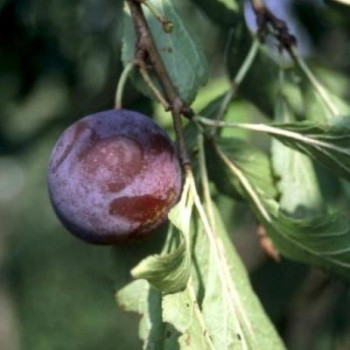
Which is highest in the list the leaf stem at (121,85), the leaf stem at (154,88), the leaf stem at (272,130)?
the leaf stem at (154,88)

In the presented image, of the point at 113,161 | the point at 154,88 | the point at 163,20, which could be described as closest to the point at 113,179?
the point at 113,161

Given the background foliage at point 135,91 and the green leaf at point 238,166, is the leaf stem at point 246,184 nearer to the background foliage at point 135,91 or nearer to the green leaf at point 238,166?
the green leaf at point 238,166

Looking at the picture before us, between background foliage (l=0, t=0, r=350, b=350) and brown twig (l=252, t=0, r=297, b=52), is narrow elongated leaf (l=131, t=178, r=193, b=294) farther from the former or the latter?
brown twig (l=252, t=0, r=297, b=52)

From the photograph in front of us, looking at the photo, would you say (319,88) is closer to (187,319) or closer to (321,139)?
(321,139)

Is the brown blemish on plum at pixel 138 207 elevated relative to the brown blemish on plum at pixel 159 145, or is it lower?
lower

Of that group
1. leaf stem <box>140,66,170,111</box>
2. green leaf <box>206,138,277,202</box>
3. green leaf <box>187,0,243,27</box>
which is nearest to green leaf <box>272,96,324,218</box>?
green leaf <box>206,138,277,202</box>

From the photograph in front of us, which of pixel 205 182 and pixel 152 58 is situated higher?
pixel 152 58

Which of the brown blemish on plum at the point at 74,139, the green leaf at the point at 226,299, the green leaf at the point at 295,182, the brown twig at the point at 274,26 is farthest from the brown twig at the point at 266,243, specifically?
the brown blemish on plum at the point at 74,139
